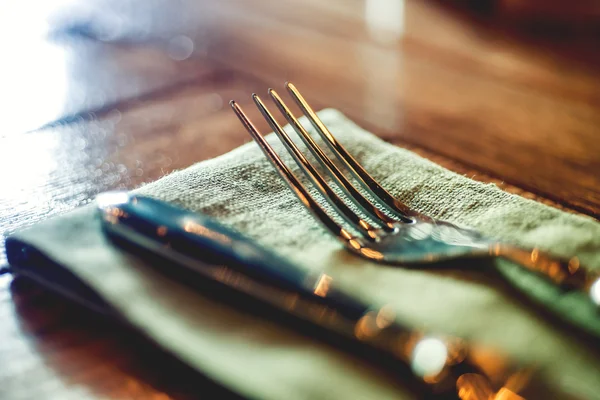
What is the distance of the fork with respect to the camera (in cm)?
35

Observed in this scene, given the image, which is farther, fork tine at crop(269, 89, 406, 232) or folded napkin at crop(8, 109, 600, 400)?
fork tine at crop(269, 89, 406, 232)

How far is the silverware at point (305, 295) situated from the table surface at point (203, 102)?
0.06 m

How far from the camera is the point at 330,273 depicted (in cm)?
36

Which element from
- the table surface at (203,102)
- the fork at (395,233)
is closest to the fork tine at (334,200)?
the fork at (395,233)

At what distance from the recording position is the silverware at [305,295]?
11.6 inches

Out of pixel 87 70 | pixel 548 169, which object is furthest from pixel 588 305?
pixel 87 70

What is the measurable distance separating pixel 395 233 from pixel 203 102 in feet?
1.26

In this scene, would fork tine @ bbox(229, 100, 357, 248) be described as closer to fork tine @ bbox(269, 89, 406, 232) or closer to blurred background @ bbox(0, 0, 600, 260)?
fork tine @ bbox(269, 89, 406, 232)

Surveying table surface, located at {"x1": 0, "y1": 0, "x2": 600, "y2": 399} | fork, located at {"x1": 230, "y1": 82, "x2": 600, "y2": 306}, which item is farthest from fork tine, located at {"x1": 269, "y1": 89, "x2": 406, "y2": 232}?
table surface, located at {"x1": 0, "y1": 0, "x2": 600, "y2": 399}

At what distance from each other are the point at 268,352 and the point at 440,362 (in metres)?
0.09

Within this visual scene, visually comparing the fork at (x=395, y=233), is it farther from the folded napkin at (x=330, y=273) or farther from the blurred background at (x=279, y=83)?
the blurred background at (x=279, y=83)

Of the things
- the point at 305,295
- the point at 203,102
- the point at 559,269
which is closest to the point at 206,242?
the point at 305,295

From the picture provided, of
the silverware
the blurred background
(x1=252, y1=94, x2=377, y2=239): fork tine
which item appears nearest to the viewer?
the silverware

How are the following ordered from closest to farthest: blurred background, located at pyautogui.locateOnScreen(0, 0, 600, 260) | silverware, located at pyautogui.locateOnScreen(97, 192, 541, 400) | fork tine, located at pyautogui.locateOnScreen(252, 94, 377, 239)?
silverware, located at pyautogui.locateOnScreen(97, 192, 541, 400), fork tine, located at pyautogui.locateOnScreen(252, 94, 377, 239), blurred background, located at pyautogui.locateOnScreen(0, 0, 600, 260)
